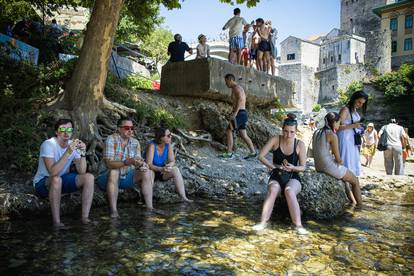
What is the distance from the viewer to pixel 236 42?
11148 millimetres

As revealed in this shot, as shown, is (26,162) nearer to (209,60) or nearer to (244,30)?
(209,60)

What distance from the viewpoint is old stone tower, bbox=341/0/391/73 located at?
164 ft

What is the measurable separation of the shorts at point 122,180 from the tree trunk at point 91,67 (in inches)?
65.2

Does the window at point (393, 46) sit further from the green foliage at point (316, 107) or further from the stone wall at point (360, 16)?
the green foliage at point (316, 107)

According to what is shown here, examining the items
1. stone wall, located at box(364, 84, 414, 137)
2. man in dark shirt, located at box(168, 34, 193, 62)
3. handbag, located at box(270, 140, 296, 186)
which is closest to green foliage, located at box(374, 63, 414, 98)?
stone wall, located at box(364, 84, 414, 137)

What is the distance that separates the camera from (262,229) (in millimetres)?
4898

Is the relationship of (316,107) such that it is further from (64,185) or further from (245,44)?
(64,185)

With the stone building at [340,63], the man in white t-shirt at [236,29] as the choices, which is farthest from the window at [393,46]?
the man in white t-shirt at [236,29]

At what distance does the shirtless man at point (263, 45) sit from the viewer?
11062mm

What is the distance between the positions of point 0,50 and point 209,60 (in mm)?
5441

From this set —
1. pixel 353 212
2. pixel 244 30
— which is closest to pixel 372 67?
pixel 244 30

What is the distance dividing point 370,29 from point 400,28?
356 inches

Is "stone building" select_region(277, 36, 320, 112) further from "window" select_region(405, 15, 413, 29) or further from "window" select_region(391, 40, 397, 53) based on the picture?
"window" select_region(405, 15, 413, 29)

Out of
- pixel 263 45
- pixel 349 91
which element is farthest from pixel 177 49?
pixel 349 91
